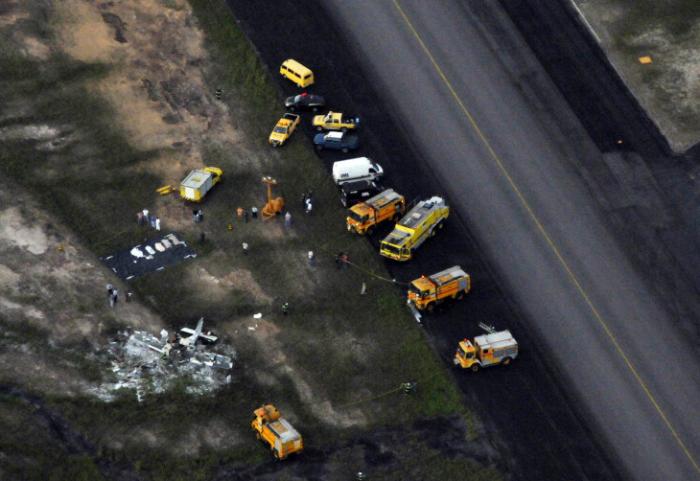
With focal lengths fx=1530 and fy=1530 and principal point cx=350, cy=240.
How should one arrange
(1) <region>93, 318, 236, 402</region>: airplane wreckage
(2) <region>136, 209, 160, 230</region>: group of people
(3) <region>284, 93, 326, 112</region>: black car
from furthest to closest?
(3) <region>284, 93, 326, 112</region>: black car < (2) <region>136, 209, 160, 230</region>: group of people < (1) <region>93, 318, 236, 402</region>: airplane wreckage

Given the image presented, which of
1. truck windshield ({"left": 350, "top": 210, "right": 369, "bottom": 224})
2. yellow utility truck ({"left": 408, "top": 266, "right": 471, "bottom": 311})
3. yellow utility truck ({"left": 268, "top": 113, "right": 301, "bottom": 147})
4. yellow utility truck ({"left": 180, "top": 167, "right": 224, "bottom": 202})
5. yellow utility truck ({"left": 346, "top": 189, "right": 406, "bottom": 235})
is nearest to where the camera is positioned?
yellow utility truck ({"left": 408, "top": 266, "right": 471, "bottom": 311})

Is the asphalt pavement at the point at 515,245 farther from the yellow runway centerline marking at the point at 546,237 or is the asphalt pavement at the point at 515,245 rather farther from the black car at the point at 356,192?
the black car at the point at 356,192

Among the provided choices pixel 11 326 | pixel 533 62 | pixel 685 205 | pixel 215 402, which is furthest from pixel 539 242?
pixel 11 326

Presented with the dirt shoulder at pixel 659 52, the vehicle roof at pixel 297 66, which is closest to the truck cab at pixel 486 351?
the dirt shoulder at pixel 659 52

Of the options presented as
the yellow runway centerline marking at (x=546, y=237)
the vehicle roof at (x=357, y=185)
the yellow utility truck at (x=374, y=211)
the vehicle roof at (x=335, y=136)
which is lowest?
the yellow runway centerline marking at (x=546, y=237)

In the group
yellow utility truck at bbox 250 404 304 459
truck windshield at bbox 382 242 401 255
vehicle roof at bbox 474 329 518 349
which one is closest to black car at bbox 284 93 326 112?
truck windshield at bbox 382 242 401 255

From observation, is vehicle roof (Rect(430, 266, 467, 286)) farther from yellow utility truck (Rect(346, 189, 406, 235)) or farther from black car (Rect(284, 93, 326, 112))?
black car (Rect(284, 93, 326, 112))
